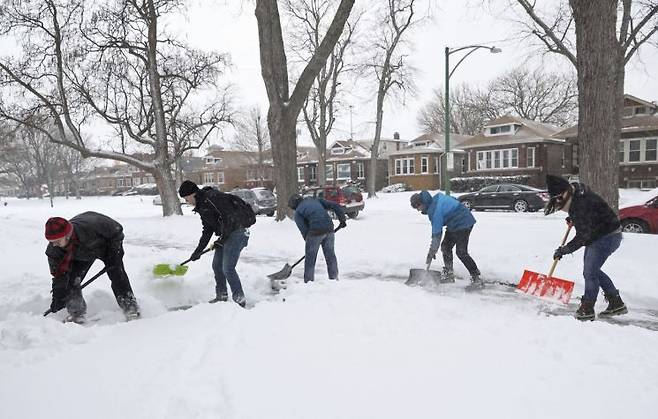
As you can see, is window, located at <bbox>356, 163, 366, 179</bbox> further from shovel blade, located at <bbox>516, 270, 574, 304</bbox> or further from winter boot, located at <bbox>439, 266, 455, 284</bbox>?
shovel blade, located at <bbox>516, 270, 574, 304</bbox>

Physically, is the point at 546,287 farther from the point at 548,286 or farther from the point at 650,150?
the point at 650,150

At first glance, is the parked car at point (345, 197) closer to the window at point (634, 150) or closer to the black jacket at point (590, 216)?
the black jacket at point (590, 216)

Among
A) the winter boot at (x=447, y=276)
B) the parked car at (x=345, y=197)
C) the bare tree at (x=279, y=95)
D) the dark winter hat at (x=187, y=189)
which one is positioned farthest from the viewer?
the parked car at (x=345, y=197)

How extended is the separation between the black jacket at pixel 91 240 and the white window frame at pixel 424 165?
118 feet

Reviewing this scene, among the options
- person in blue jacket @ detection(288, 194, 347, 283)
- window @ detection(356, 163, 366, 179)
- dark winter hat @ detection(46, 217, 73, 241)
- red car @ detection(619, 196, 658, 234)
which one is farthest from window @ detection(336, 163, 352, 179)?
dark winter hat @ detection(46, 217, 73, 241)

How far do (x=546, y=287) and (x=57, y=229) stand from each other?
5.60 m

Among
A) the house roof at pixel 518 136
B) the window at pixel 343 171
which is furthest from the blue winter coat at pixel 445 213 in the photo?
the window at pixel 343 171

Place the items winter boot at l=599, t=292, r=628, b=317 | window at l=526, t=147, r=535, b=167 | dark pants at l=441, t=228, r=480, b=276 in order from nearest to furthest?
winter boot at l=599, t=292, r=628, b=317, dark pants at l=441, t=228, r=480, b=276, window at l=526, t=147, r=535, b=167

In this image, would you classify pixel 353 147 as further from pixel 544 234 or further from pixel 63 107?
pixel 544 234

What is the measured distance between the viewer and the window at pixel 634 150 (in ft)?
90.3

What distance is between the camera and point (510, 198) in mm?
18922

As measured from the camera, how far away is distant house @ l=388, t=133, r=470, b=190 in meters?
38.9

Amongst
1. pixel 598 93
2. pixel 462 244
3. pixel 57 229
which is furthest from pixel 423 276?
pixel 598 93

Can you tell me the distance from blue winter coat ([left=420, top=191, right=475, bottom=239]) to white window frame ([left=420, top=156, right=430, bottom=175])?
33474 mm
